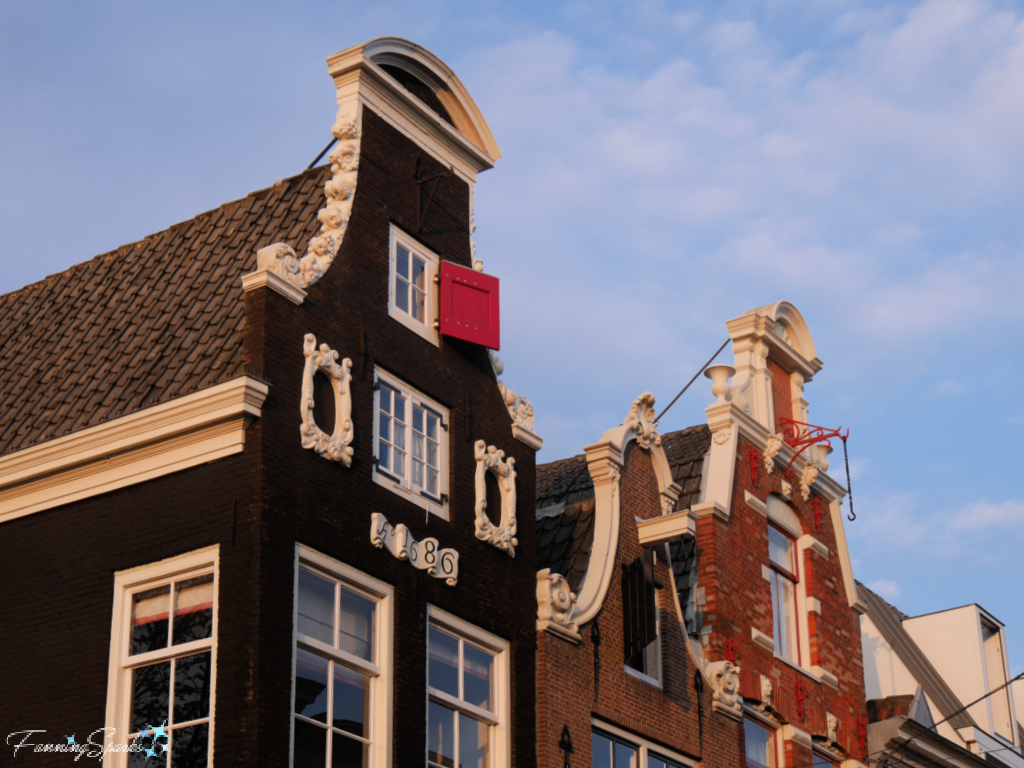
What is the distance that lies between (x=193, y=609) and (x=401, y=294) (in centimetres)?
513

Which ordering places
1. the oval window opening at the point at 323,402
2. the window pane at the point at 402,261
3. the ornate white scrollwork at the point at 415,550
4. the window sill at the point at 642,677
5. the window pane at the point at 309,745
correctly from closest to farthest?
the window pane at the point at 309,745
the oval window opening at the point at 323,402
the ornate white scrollwork at the point at 415,550
the window pane at the point at 402,261
the window sill at the point at 642,677

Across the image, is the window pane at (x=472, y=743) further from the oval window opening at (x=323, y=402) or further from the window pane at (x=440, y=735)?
the oval window opening at (x=323, y=402)

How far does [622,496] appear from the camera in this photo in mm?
21828

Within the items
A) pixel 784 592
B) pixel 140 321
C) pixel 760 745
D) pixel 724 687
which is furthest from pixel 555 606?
pixel 784 592

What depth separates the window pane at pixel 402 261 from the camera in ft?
62.4

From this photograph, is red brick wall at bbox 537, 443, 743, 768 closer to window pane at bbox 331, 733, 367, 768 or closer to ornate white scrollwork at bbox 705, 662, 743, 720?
ornate white scrollwork at bbox 705, 662, 743, 720

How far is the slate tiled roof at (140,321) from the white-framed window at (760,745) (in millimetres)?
10192

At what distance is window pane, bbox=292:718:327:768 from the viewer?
49.5ft

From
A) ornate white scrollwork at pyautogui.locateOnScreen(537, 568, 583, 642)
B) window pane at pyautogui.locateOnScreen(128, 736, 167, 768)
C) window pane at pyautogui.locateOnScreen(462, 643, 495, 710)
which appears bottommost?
window pane at pyautogui.locateOnScreen(128, 736, 167, 768)

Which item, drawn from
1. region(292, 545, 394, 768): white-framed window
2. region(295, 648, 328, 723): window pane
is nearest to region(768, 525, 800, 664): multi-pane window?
region(292, 545, 394, 768): white-framed window

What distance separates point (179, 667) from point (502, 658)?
4.57 m

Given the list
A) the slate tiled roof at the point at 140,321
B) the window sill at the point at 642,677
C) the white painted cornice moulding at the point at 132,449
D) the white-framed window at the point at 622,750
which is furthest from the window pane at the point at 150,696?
the window sill at the point at 642,677

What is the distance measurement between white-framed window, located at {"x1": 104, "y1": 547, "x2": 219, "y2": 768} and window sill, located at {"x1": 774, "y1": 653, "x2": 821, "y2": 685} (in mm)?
11400

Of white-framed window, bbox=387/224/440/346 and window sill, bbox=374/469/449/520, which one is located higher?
white-framed window, bbox=387/224/440/346
